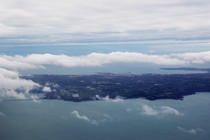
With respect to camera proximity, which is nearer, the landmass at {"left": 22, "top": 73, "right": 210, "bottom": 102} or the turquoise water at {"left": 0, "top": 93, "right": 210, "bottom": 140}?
the turquoise water at {"left": 0, "top": 93, "right": 210, "bottom": 140}

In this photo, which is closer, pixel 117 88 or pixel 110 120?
pixel 110 120

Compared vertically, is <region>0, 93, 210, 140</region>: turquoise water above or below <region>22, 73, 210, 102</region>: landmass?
below

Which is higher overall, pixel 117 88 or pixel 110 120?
pixel 117 88

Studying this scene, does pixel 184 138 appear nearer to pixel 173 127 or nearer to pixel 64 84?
pixel 173 127

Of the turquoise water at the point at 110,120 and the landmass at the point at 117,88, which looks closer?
the turquoise water at the point at 110,120

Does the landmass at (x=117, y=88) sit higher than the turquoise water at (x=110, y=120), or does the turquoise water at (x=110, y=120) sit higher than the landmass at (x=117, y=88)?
the landmass at (x=117, y=88)
